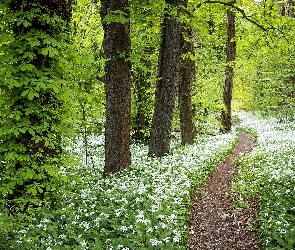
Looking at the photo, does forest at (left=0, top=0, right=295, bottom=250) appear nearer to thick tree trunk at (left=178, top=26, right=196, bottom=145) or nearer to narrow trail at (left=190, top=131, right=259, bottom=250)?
narrow trail at (left=190, top=131, right=259, bottom=250)

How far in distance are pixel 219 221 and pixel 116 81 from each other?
5.30 metres

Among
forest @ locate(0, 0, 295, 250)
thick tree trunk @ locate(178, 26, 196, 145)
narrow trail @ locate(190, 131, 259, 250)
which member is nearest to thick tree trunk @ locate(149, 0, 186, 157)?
forest @ locate(0, 0, 295, 250)

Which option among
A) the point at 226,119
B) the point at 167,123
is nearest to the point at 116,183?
the point at 167,123

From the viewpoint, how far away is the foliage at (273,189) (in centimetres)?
704

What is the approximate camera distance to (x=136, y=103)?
768 inches

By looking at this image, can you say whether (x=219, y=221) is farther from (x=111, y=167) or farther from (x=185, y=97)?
(x=185, y=97)

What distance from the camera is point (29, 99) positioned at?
673 centimetres

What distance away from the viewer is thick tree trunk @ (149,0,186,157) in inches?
487

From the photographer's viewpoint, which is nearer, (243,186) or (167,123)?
(243,186)

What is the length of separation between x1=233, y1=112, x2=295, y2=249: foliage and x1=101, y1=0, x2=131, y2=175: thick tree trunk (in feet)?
14.8

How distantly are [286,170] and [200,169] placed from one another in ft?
10.0

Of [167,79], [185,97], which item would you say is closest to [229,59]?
[185,97]

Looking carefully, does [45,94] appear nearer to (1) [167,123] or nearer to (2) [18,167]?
(2) [18,167]

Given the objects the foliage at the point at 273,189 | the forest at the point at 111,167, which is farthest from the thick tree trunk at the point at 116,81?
the foliage at the point at 273,189
